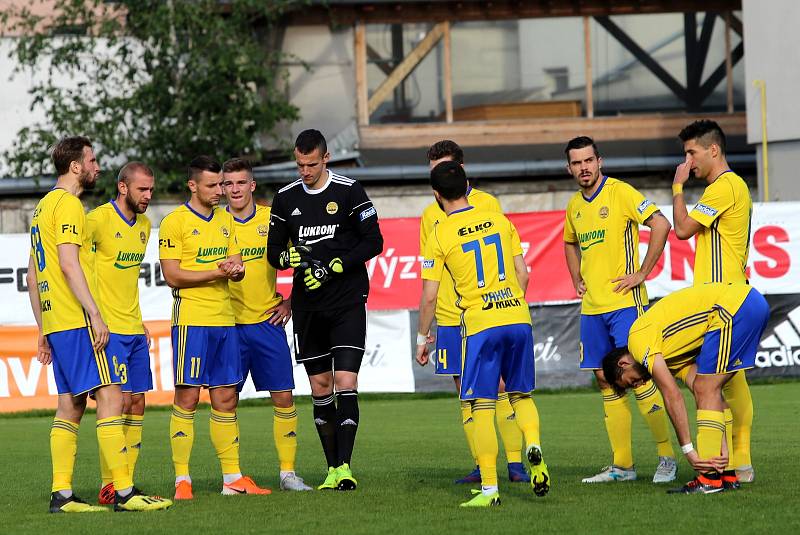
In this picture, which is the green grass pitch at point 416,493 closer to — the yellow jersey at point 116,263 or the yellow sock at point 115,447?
the yellow sock at point 115,447

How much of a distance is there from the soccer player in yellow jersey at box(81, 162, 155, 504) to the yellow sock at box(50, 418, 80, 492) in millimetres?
417

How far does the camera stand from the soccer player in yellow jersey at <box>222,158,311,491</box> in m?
9.59

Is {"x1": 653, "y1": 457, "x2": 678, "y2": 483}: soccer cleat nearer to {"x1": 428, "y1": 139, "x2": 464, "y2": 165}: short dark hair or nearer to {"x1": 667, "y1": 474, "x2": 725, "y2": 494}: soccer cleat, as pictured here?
{"x1": 667, "y1": 474, "x2": 725, "y2": 494}: soccer cleat

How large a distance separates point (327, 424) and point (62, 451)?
6.56 ft

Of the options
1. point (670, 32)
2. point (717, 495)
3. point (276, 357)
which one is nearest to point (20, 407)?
point (276, 357)

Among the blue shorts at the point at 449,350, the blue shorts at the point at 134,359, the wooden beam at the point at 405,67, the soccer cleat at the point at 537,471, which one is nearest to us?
the soccer cleat at the point at 537,471

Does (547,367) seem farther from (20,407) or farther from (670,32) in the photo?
(670,32)

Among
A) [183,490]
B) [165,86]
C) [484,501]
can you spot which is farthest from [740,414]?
[165,86]

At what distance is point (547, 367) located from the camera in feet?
58.9

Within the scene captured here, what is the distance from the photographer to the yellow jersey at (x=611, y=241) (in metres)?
9.38

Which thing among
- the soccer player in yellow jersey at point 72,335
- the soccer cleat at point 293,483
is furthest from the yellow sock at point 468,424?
the soccer player in yellow jersey at point 72,335

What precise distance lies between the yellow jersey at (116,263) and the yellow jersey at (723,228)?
399cm

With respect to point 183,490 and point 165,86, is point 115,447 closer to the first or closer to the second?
point 183,490

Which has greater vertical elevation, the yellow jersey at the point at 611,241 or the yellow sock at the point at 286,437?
the yellow jersey at the point at 611,241
